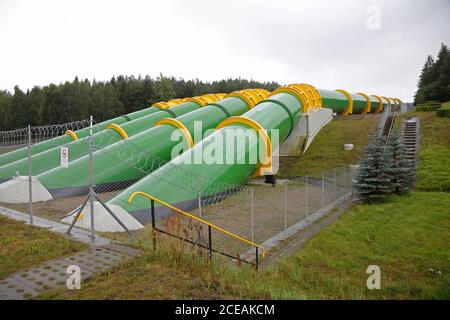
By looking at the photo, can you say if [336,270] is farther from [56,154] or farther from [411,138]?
[411,138]

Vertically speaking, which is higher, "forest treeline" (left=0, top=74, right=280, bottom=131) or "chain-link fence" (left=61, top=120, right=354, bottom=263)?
"forest treeline" (left=0, top=74, right=280, bottom=131)

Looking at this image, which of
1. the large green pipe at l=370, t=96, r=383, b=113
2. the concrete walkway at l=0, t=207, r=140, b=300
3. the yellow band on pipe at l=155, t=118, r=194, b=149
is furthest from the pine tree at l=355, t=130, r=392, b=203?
the large green pipe at l=370, t=96, r=383, b=113

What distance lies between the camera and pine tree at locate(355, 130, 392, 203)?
1295 centimetres

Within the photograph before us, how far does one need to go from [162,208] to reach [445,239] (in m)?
7.73

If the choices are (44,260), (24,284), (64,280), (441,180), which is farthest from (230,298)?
(441,180)

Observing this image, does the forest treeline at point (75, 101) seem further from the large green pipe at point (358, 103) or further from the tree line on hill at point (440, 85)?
the tree line on hill at point (440, 85)

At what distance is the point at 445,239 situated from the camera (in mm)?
8719

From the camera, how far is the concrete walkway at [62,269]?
4762mm

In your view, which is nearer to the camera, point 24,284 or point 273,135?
point 24,284

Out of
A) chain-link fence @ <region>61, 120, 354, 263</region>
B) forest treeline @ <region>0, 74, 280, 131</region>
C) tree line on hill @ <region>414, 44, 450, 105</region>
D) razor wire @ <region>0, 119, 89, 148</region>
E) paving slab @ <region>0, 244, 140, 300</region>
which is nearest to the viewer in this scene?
paving slab @ <region>0, 244, 140, 300</region>

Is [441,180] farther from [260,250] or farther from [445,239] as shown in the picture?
[260,250]

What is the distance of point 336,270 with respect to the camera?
7082 mm

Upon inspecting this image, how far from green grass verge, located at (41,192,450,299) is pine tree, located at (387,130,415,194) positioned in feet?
6.16

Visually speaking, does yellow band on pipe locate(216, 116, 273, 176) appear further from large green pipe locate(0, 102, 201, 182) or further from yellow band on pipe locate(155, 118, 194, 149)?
large green pipe locate(0, 102, 201, 182)
